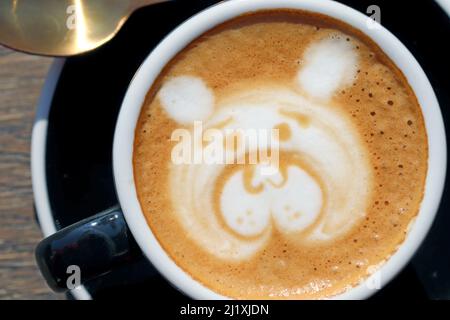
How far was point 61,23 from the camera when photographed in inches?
65.7

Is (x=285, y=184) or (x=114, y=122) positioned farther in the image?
(x=114, y=122)

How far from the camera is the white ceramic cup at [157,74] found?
1.46m

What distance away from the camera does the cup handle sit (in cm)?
151

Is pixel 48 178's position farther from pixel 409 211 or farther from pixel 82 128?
pixel 409 211

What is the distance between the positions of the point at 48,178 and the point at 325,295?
797 millimetres

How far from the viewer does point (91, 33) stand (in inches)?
65.3

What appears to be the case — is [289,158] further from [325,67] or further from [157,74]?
[157,74]

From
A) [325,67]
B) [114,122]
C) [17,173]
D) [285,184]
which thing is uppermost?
[325,67]

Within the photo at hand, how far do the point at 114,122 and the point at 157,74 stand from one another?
29cm

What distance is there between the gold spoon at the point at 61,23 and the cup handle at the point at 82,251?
18.5 inches

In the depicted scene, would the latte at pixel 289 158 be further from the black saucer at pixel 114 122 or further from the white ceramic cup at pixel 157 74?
the black saucer at pixel 114 122

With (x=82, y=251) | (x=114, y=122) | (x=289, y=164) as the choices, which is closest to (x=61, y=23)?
(x=114, y=122)

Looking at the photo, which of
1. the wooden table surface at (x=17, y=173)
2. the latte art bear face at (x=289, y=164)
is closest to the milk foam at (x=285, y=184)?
the latte art bear face at (x=289, y=164)
